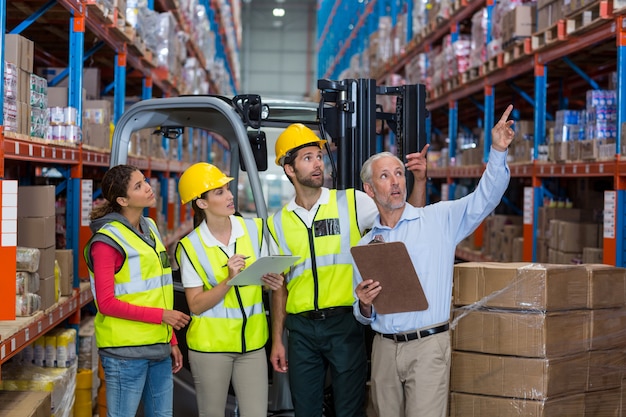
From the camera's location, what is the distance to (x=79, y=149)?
5.74 meters

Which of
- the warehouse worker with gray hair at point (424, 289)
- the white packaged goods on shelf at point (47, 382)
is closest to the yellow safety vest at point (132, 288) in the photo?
the warehouse worker with gray hair at point (424, 289)

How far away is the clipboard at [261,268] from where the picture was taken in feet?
10.7

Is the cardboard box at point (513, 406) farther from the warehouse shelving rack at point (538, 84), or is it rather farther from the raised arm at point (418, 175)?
the warehouse shelving rack at point (538, 84)

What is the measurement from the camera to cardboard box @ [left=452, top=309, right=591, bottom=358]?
3.66m

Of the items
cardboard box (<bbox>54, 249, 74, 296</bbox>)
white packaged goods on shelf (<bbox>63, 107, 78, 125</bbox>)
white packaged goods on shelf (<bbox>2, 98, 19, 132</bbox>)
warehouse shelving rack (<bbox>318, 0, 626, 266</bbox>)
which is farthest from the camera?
warehouse shelving rack (<bbox>318, 0, 626, 266</bbox>)

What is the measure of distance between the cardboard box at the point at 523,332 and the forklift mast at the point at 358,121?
1225mm

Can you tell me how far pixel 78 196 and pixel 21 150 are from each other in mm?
1555

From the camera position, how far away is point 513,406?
3680 mm

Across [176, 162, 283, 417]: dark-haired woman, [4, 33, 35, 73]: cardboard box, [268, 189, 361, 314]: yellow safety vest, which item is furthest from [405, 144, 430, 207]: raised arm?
[4, 33, 35, 73]: cardboard box

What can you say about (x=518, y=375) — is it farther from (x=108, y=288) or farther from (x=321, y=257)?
(x=108, y=288)

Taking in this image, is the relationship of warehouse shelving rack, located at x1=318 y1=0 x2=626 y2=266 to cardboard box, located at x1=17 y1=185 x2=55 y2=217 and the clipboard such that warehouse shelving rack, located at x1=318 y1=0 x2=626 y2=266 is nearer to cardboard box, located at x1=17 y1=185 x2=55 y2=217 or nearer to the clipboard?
the clipboard

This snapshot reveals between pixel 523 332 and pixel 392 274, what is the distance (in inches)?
32.3

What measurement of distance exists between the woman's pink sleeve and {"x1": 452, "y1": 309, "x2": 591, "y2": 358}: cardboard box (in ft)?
4.98

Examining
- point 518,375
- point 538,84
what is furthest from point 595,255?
point 518,375
